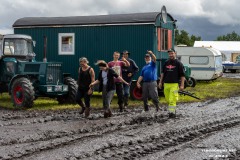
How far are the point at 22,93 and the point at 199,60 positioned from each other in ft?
56.8

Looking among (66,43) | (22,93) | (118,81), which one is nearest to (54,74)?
(22,93)

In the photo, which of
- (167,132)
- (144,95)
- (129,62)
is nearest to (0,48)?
(129,62)

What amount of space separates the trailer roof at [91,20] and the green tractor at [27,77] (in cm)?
297

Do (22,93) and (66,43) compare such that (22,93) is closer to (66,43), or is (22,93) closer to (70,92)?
(70,92)

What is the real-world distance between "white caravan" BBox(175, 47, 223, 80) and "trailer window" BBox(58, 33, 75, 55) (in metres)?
12.4

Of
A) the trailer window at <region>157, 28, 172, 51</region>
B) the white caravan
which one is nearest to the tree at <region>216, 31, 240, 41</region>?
the white caravan

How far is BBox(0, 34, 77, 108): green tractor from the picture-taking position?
14453mm

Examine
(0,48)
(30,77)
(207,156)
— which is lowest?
(207,156)

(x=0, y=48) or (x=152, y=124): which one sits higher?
(x=0, y=48)

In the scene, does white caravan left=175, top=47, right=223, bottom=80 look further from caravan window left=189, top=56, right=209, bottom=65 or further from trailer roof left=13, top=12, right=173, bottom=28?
trailer roof left=13, top=12, right=173, bottom=28

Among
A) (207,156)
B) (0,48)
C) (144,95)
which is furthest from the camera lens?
Result: (0,48)

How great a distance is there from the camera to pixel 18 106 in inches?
568

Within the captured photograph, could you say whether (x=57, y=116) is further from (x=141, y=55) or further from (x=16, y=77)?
(x=141, y=55)

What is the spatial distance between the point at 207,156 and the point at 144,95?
5817 millimetres
